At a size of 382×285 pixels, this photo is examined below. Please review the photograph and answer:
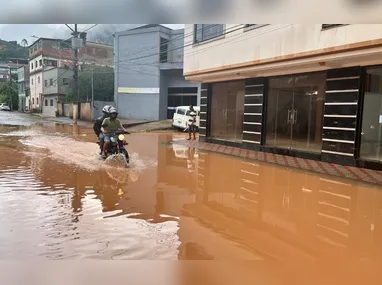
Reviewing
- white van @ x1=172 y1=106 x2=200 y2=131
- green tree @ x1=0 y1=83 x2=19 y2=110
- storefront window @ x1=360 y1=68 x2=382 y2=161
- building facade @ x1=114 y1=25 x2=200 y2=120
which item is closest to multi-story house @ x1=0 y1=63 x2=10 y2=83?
green tree @ x1=0 y1=83 x2=19 y2=110

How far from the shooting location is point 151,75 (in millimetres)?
28859

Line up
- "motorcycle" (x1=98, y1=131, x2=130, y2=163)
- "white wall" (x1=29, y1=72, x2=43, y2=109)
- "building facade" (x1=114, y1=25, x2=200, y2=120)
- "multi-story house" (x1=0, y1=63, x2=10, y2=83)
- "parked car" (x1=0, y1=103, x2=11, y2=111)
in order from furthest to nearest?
1. "multi-story house" (x1=0, y1=63, x2=10, y2=83)
2. "parked car" (x1=0, y1=103, x2=11, y2=111)
3. "white wall" (x1=29, y1=72, x2=43, y2=109)
4. "building facade" (x1=114, y1=25, x2=200, y2=120)
5. "motorcycle" (x1=98, y1=131, x2=130, y2=163)

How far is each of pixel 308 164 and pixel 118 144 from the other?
5.04m

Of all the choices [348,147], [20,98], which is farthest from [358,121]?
[20,98]

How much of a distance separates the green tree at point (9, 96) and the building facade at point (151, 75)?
33.3m

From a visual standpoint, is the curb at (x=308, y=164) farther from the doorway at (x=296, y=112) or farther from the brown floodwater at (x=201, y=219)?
the doorway at (x=296, y=112)

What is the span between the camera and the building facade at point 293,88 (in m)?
8.44

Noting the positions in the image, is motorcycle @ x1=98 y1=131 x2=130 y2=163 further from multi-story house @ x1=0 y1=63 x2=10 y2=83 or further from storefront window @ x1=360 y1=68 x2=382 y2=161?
multi-story house @ x1=0 y1=63 x2=10 y2=83

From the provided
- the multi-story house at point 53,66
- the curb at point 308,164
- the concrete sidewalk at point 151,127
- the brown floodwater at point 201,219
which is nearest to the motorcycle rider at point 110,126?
the brown floodwater at point 201,219

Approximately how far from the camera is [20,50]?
57656 mm

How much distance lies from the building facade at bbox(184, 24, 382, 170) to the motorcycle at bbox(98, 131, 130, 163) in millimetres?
4746

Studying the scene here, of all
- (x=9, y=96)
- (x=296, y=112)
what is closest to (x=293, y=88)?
(x=296, y=112)

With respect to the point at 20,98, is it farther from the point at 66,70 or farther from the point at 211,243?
the point at 211,243

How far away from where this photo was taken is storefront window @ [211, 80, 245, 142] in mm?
13125
